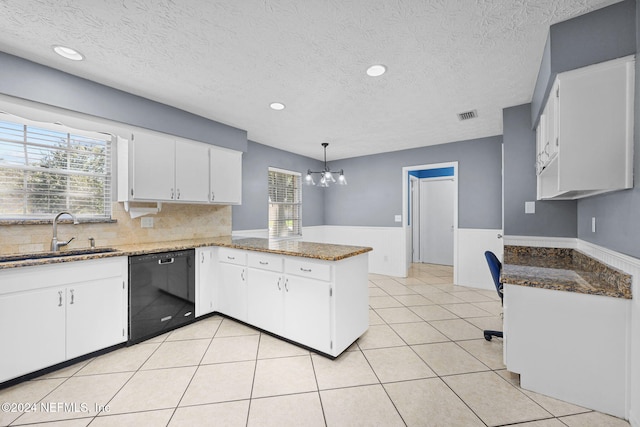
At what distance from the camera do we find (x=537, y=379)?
177 centimetres

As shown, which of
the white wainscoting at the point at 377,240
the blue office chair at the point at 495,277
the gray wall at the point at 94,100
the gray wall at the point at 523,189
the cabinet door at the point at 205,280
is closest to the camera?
the gray wall at the point at 94,100

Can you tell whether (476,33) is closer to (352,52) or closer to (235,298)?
(352,52)

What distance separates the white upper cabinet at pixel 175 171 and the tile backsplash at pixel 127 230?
38cm

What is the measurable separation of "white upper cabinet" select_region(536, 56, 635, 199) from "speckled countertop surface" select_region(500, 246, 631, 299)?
24.0 inches

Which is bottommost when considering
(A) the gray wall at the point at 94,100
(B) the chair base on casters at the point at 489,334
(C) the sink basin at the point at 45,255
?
(B) the chair base on casters at the point at 489,334

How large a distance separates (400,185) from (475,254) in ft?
5.84

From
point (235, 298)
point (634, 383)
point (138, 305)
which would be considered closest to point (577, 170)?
point (634, 383)

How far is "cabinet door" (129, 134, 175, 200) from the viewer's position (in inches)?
108

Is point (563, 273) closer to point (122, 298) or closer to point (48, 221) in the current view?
point (122, 298)

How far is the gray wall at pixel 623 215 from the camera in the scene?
145 cm

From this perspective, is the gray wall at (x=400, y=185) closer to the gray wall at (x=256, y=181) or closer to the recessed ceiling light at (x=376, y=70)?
the gray wall at (x=256, y=181)

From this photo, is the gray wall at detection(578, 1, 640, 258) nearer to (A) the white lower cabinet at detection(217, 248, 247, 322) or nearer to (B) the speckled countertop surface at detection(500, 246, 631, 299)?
(B) the speckled countertop surface at detection(500, 246, 631, 299)

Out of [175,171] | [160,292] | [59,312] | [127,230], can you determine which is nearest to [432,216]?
[175,171]

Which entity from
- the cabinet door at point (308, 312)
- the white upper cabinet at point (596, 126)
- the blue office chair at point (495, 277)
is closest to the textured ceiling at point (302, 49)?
the white upper cabinet at point (596, 126)
